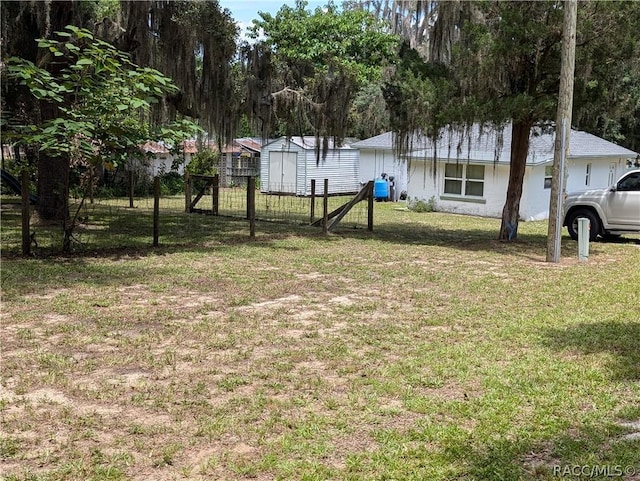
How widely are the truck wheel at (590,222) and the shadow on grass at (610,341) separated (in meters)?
8.62

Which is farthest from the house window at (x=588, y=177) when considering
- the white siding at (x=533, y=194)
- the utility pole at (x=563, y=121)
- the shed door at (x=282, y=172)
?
the utility pole at (x=563, y=121)

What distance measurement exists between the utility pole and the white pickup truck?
4.30 meters

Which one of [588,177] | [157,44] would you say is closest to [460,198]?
[588,177]

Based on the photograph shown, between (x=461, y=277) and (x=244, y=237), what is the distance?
5596 millimetres

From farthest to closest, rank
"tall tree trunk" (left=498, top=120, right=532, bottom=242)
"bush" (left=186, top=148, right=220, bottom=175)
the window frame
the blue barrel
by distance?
1. "bush" (left=186, top=148, right=220, bottom=175)
2. the blue barrel
3. the window frame
4. "tall tree trunk" (left=498, top=120, right=532, bottom=242)

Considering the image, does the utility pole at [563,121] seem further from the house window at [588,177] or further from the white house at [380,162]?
the white house at [380,162]

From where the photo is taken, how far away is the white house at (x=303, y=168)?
28.2 m

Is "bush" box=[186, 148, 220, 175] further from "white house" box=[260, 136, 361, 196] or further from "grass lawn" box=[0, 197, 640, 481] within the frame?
"grass lawn" box=[0, 197, 640, 481]

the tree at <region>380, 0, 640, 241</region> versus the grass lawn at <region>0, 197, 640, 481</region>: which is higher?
the tree at <region>380, 0, 640, 241</region>

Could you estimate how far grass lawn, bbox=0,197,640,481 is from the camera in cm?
342

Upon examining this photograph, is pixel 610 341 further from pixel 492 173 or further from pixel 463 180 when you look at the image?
pixel 463 180

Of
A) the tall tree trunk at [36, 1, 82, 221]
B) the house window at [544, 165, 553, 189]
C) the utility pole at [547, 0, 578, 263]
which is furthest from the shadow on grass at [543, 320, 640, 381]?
the house window at [544, 165, 553, 189]

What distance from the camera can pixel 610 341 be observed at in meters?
5.77

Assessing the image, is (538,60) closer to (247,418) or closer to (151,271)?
(151,271)
